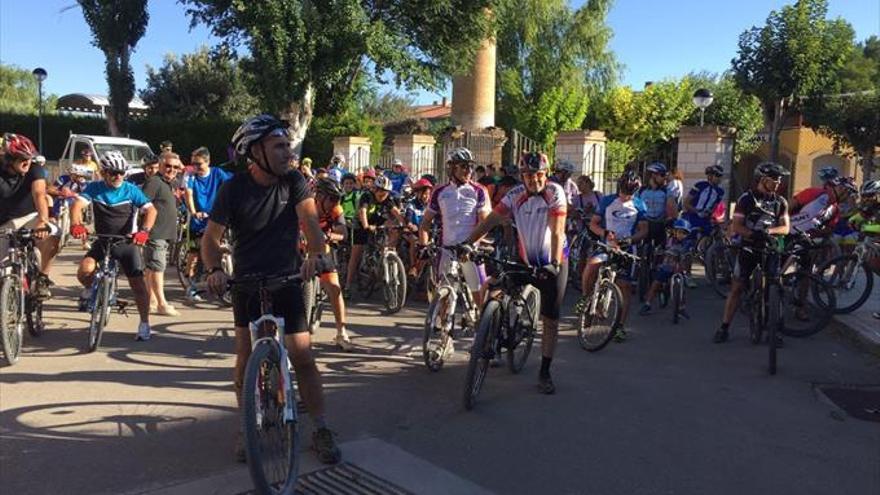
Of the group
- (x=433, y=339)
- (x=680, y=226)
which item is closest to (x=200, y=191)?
(x=433, y=339)

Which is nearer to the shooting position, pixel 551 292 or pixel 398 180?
pixel 551 292

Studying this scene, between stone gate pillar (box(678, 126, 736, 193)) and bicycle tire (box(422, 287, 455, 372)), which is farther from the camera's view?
stone gate pillar (box(678, 126, 736, 193))

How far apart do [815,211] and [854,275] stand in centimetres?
91

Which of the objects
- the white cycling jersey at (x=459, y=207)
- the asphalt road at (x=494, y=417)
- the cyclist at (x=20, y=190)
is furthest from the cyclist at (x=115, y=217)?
the white cycling jersey at (x=459, y=207)

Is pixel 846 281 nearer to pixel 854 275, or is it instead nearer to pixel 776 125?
pixel 854 275

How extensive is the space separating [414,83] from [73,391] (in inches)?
798

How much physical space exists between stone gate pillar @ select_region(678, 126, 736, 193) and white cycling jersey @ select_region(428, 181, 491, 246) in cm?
889

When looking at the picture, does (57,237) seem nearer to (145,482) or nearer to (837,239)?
(145,482)

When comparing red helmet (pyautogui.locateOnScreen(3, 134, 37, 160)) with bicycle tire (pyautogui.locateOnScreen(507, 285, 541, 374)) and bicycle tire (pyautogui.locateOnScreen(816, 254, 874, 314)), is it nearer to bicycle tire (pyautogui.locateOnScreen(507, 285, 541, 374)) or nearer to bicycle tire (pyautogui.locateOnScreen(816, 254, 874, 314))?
bicycle tire (pyautogui.locateOnScreen(507, 285, 541, 374))

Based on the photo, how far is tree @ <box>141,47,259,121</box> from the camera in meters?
39.1

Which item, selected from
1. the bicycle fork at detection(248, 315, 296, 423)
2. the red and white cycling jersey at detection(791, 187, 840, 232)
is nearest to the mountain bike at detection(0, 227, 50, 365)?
the bicycle fork at detection(248, 315, 296, 423)

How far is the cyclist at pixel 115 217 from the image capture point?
23.0 feet

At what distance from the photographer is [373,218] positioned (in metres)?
10.1

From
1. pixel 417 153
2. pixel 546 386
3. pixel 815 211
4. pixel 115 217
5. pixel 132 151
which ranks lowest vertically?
pixel 546 386
